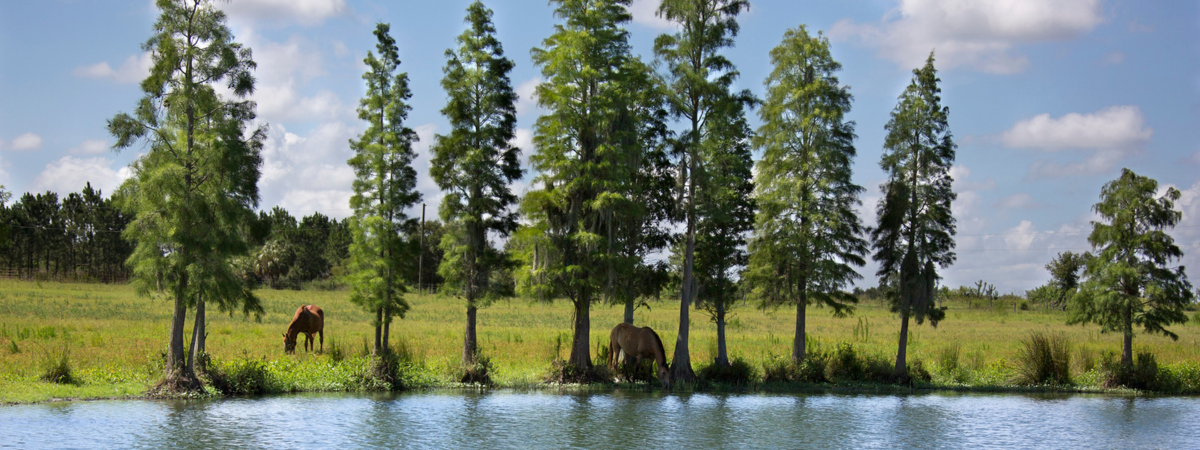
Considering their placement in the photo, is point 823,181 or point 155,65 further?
point 823,181

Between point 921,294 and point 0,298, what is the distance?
59166 mm

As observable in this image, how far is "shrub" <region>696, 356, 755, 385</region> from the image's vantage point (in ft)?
97.6

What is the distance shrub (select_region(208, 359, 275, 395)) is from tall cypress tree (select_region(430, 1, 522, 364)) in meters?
6.51

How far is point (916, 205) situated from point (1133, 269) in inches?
324

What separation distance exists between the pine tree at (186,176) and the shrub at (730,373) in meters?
15.8

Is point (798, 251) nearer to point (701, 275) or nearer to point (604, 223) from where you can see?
point (701, 275)

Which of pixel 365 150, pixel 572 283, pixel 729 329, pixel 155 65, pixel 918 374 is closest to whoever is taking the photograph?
pixel 155 65

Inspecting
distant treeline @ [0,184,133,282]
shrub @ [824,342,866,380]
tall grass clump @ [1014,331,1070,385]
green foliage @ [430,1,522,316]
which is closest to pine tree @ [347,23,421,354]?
green foliage @ [430,1,522,316]

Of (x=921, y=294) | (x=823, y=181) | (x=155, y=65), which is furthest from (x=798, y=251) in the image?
(x=155, y=65)

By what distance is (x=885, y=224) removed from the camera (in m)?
31.4

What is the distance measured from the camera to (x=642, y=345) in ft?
95.1

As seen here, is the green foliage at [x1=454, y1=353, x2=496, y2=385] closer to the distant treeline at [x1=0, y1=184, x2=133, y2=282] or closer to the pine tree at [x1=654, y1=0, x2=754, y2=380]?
the pine tree at [x1=654, y1=0, x2=754, y2=380]

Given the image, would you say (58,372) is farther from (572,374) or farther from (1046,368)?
(1046,368)

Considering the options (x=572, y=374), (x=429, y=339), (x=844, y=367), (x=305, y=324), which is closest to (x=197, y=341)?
(x=305, y=324)
